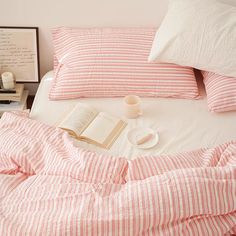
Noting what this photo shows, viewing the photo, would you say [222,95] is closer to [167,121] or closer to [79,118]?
[167,121]

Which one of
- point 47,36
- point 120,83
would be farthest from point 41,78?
point 120,83

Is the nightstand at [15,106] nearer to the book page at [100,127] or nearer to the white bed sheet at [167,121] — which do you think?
the white bed sheet at [167,121]

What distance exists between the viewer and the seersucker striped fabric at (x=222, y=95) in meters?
1.63

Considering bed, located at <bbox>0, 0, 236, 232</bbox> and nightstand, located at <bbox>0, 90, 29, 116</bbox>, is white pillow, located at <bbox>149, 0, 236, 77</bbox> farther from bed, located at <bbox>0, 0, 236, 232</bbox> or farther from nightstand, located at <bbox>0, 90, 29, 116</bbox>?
nightstand, located at <bbox>0, 90, 29, 116</bbox>

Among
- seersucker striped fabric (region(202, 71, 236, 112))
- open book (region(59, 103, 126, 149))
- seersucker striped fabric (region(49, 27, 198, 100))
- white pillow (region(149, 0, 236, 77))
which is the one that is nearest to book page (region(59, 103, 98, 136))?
open book (region(59, 103, 126, 149))

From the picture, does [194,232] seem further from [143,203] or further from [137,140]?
[137,140]

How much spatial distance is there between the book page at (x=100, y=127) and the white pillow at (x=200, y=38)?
0.36 m

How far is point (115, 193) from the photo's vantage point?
115cm

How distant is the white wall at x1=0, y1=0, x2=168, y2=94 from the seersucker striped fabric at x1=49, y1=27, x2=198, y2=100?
19 centimetres

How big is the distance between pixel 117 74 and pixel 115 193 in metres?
0.73

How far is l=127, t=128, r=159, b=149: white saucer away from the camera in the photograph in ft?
4.94

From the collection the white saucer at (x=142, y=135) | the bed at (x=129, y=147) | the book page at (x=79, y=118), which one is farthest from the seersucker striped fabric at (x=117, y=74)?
the white saucer at (x=142, y=135)

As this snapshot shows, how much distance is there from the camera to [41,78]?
2135 millimetres

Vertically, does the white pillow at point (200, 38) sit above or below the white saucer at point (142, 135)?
above
